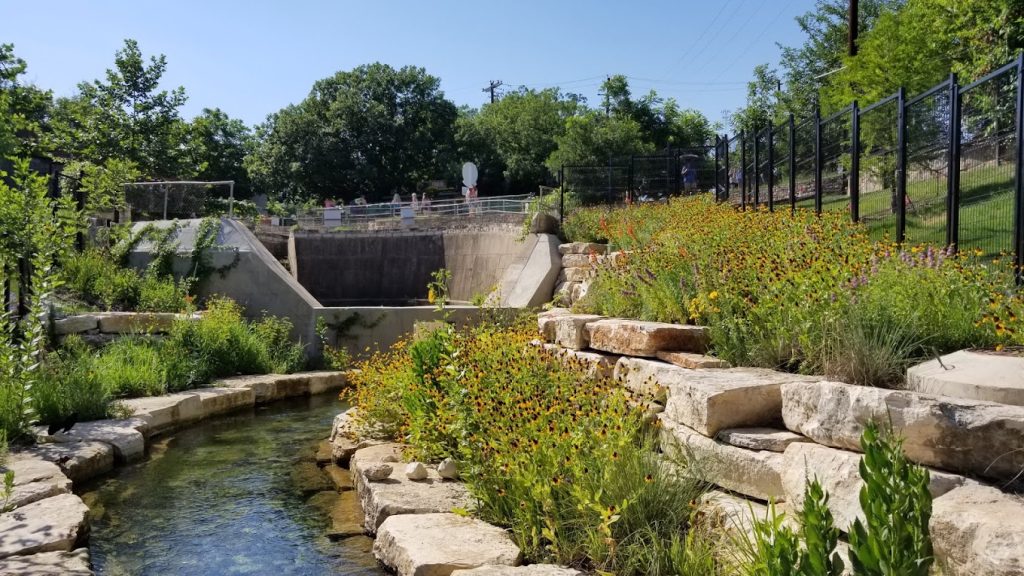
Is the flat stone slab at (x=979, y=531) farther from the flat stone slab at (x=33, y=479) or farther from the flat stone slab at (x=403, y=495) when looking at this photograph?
the flat stone slab at (x=33, y=479)

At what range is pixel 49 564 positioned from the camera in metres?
4.83

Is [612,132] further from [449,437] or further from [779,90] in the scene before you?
[449,437]

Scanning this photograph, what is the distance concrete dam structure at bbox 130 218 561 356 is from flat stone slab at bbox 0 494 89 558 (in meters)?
5.67

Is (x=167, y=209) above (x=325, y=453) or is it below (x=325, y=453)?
above

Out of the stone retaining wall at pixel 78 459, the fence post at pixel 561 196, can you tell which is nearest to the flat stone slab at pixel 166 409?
the stone retaining wall at pixel 78 459

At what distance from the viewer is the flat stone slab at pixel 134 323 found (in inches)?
474

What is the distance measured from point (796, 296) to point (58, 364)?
8758 millimetres

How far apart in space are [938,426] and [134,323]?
11.6 metres

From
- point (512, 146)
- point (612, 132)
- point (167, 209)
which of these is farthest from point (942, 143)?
point (512, 146)

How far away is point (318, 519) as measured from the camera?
6438 mm

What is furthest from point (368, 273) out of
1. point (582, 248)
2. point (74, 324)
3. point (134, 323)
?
point (74, 324)

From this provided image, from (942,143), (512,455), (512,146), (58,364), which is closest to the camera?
(512,455)

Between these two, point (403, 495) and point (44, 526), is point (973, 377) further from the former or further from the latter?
point (44, 526)

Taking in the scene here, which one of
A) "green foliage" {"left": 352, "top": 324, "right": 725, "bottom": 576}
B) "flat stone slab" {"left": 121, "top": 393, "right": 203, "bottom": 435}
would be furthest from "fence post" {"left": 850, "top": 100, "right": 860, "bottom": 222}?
"flat stone slab" {"left": 121, "top": 393, "right": 203, "bottom": 435}
